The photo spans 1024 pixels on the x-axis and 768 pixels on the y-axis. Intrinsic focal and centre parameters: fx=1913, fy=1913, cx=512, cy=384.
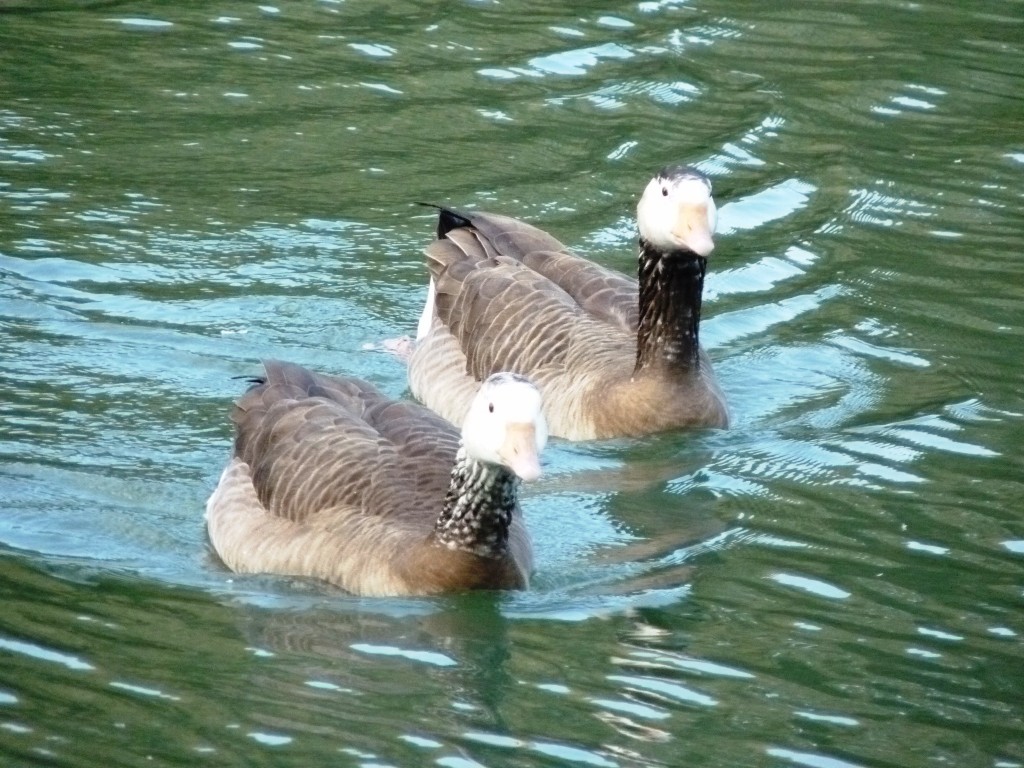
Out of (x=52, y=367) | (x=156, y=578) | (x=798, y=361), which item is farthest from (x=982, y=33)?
(x=156, y=578)

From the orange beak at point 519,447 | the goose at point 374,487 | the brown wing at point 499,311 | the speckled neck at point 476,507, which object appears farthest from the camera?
the brown wing at point 499,311

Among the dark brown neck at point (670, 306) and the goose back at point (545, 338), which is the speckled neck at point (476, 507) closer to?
the goose back at point (545, 338)

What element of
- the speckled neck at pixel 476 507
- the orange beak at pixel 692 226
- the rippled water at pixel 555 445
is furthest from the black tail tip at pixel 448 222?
the speckled neck at pixel 476 507

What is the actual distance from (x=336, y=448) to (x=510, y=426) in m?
1.38

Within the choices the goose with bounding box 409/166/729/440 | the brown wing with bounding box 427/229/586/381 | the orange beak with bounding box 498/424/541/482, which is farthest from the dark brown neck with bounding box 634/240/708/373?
the orange beak with bounding box 498/424/541/482

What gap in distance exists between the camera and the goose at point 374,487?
8406 mm

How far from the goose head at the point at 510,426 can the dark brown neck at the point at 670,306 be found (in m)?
2.92

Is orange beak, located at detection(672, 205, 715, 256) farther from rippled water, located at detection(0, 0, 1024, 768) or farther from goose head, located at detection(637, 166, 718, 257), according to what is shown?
rippled water, located at detection(0, 0, 1024, 768)

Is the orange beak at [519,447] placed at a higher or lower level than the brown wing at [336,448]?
Answer: higher

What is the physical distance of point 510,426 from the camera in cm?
819

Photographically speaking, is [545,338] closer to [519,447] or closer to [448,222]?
[448,222]

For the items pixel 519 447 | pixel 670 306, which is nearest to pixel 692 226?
pixel 670 306

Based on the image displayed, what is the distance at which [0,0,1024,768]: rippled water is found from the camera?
7.57 metres

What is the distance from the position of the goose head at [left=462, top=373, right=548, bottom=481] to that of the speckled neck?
177mm
